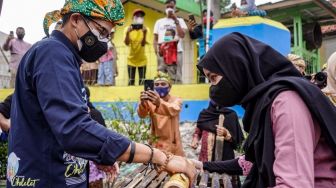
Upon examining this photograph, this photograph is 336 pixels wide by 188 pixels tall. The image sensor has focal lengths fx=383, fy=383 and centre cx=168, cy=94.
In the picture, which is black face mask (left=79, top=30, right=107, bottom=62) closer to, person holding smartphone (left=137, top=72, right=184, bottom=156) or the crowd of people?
the crowd of people

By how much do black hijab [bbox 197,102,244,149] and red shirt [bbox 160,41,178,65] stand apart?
2.94 meters

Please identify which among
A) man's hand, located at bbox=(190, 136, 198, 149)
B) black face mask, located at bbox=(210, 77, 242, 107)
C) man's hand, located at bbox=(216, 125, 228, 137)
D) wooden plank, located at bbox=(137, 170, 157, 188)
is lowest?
man's hand, located at bbox=(190, 136, 198, 149)

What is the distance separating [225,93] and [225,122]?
121 inches

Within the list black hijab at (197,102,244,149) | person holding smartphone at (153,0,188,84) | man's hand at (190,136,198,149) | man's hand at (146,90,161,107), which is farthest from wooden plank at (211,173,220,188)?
person holding smartphone at (153,0,188,84)

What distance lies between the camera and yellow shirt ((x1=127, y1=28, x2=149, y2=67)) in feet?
27.1

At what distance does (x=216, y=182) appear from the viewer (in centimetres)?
269

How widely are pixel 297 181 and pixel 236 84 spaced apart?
0.55m

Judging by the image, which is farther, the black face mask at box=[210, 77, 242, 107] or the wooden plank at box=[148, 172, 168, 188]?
the wooden plank at box=[148, 172, 168, 188]

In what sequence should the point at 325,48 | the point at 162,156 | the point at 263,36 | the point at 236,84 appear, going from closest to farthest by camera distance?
the point at 162,156
the point at 236,84
the point at 263,36
the point at 325,48

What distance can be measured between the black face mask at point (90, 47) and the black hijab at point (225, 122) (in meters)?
3.11

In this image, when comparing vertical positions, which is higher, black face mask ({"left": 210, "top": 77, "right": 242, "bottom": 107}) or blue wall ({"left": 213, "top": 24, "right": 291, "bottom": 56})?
blue wall ({"left": 213, "top": 24, "right": 291, "bottom": 56})

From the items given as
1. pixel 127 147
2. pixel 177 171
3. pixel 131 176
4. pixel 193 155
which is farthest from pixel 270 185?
pixel 193 155

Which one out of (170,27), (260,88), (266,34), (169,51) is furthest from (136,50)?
(260,88)

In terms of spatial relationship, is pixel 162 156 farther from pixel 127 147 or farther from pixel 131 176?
pixel 131 176
